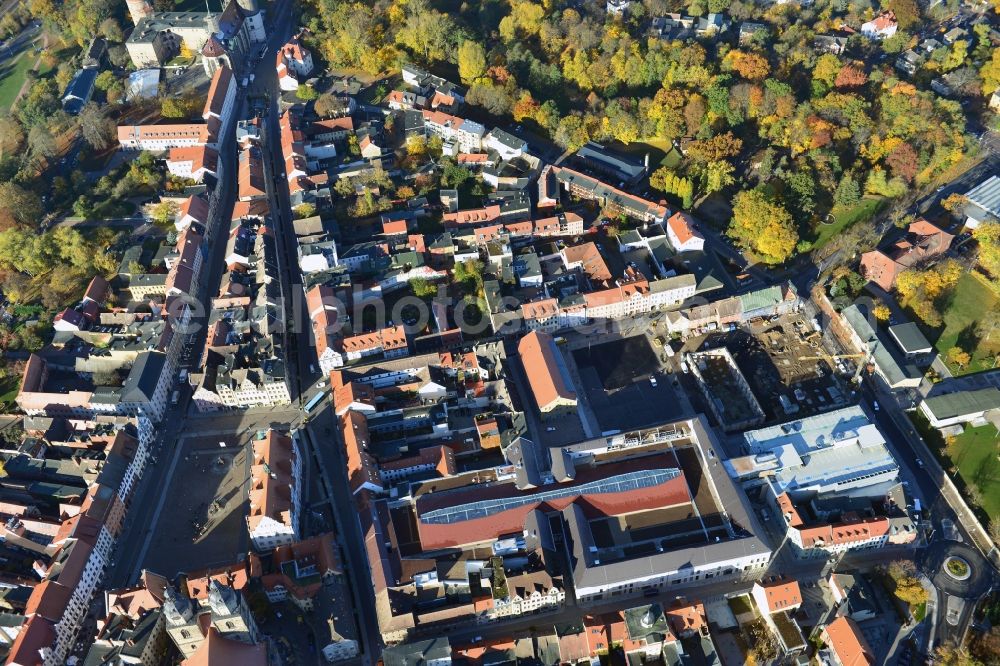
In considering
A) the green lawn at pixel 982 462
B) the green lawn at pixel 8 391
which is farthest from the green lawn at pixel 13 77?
the green lawn at pixel 982 462

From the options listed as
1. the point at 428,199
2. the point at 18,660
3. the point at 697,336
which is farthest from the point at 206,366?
the point at 697,336

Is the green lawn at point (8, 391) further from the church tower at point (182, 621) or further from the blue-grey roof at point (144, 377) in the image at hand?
the church tower at point (182, 621)

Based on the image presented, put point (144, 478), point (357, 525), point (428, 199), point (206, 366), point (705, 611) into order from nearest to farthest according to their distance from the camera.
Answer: point (705, 611) → point (357, 525) → point (144, 478) → point (206, 366) → point (428, 199)

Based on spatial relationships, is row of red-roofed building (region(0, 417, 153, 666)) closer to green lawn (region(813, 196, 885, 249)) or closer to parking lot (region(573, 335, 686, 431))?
parking lot (region(573, 335, 686, 431))

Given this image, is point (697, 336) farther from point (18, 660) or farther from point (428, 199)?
point (18, 660)

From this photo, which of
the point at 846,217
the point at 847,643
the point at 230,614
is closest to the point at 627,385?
the point at 847,643

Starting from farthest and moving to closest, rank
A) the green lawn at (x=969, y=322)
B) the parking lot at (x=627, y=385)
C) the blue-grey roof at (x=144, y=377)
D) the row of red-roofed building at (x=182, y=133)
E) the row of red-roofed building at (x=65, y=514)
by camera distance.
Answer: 1. the row of red-roofed building at (x=182, y=133)
2. the green lawn at (x=969, y=322)
3. the parking lot at (x=627, y=385)
4. the blue-grey roof at (x=144, y=377)
5. the row of red-roofed building at (x=65, y=514)
